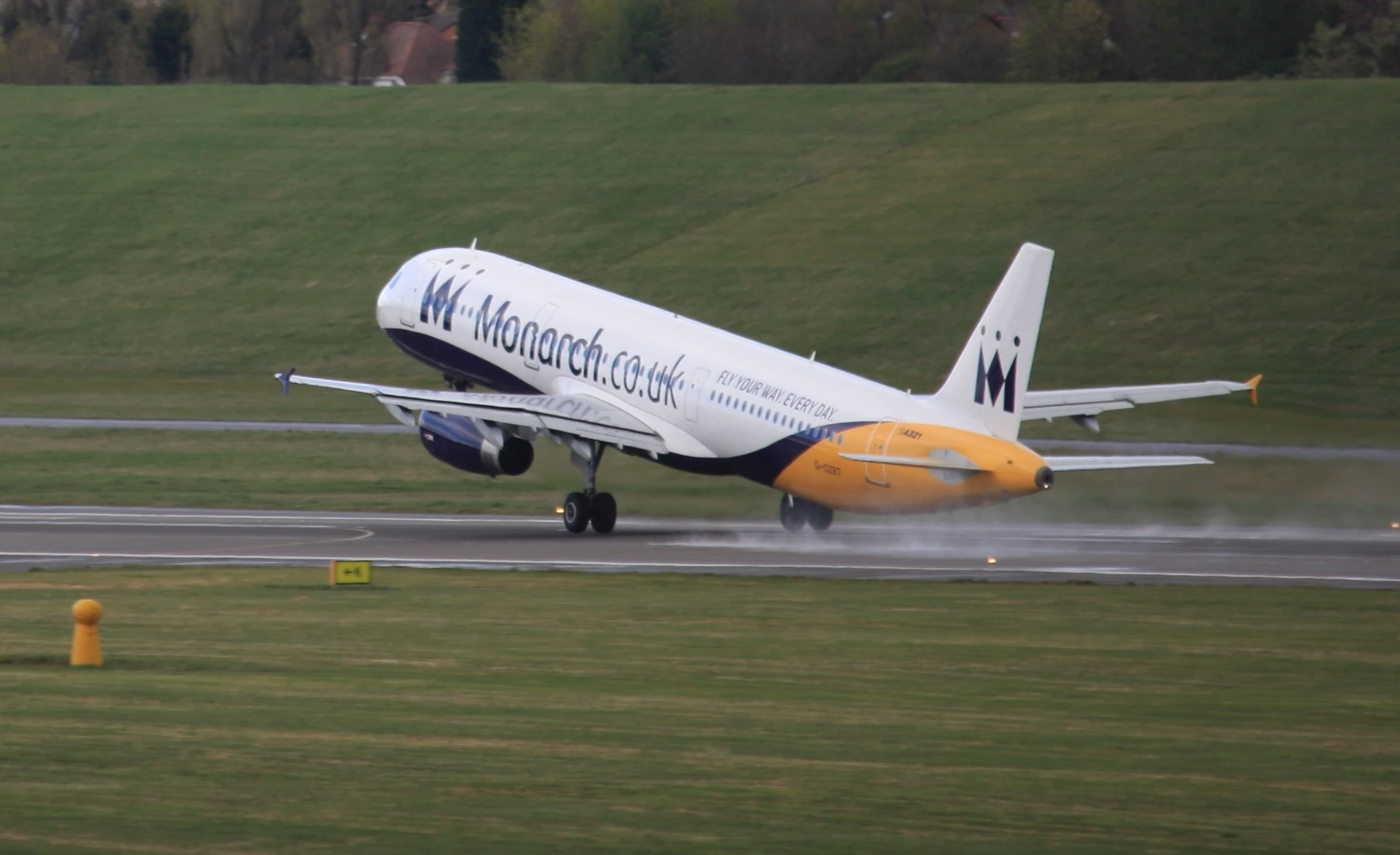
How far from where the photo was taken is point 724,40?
130000mm

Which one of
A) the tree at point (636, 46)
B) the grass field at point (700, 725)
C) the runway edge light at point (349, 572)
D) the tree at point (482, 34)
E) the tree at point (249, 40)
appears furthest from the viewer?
the tree at point (482, 34)

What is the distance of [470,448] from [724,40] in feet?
301

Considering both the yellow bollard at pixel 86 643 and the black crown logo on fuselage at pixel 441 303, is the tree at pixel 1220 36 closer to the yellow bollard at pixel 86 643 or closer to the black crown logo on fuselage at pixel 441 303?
the black crown logo on fuselage at pixel 441 303

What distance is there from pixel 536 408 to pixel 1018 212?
4755 cm

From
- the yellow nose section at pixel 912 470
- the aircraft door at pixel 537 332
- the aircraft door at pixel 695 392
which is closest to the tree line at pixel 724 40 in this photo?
the aircraft door at pixel 537 332

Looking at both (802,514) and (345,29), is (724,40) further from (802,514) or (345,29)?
(802,514)

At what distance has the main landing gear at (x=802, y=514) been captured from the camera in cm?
4097

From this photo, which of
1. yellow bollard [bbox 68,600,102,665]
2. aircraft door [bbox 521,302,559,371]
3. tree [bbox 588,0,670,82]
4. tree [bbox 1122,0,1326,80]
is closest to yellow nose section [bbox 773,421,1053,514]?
aircraft door [bbox 521,302,559,371]

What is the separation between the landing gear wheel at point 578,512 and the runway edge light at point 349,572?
11409 mm

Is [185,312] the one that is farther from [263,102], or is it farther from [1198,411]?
[1198,411]

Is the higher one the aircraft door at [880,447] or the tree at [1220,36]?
the tree at [1220,36]

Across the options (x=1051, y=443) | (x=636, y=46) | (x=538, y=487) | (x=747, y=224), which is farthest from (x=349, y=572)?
(x=636, y=46)

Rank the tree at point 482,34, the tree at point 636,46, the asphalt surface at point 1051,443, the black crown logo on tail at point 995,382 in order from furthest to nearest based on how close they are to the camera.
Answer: the tree at point 482,34 → the tree at point 636,46 → the asphalt surface at point 1051,443 → the black crown logo on tail at point 995,382

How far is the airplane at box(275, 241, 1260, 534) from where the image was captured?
34625 mm
